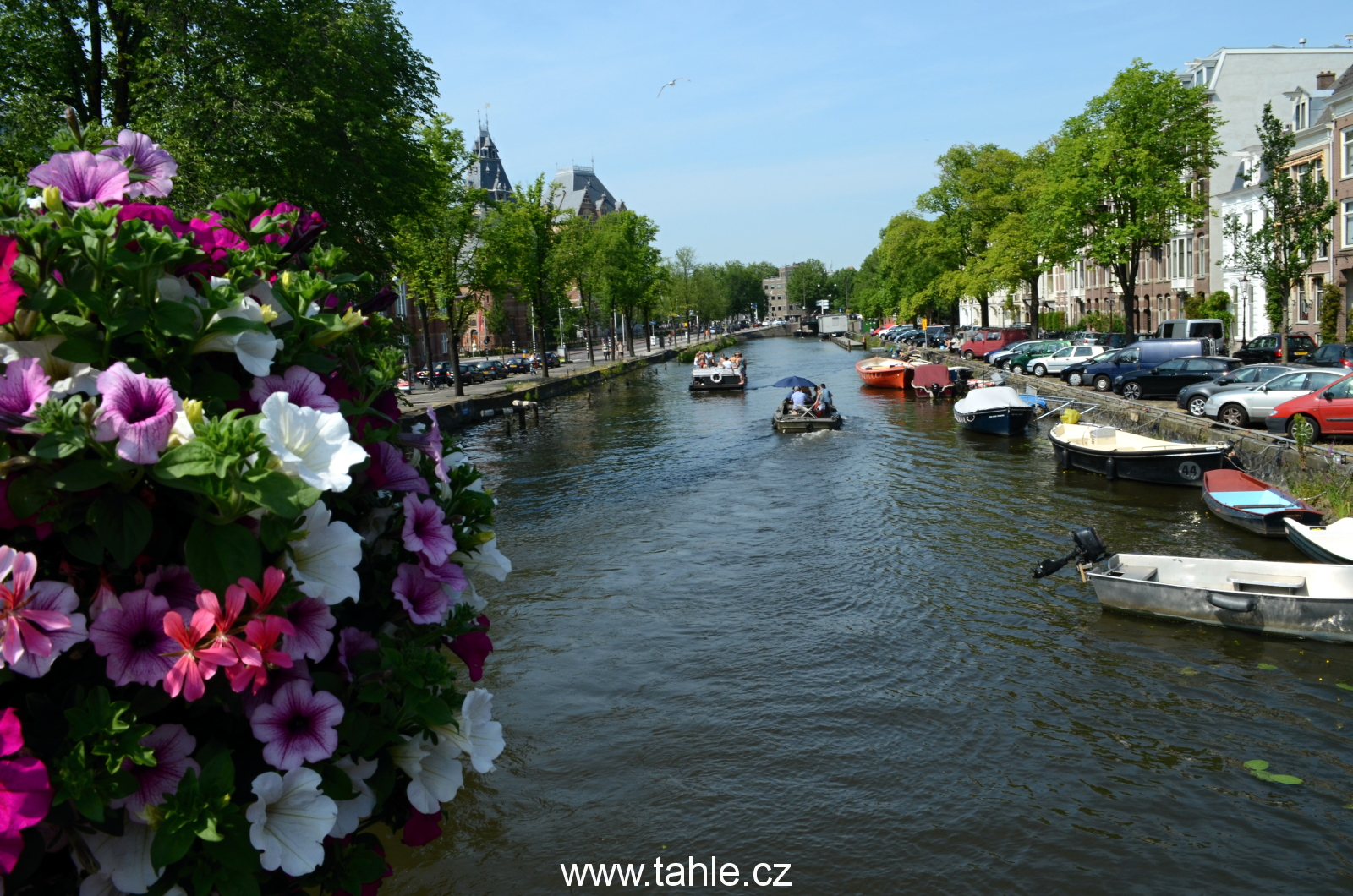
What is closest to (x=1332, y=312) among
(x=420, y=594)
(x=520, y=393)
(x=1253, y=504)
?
(x=1253, y=504)

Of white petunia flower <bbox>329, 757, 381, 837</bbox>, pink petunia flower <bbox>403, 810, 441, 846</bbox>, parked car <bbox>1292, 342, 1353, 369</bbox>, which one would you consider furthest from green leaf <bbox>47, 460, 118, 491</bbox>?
parked car <bbox>1292, 342, 1353, 369</bbox>

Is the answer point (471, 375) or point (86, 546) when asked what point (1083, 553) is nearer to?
point (86, 546)

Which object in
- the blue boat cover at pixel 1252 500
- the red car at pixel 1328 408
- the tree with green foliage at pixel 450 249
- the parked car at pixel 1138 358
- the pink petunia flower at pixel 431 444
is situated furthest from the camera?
the tree with green foliage at pixel 450 249

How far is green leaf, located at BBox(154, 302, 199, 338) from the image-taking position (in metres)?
2.35

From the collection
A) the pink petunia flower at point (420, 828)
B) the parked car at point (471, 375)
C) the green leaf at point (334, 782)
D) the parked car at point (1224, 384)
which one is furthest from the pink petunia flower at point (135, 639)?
the parked car at point (471, 375)

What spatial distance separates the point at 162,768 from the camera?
2.42m

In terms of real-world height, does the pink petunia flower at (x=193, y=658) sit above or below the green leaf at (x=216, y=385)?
below

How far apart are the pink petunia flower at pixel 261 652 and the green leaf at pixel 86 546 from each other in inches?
13.8

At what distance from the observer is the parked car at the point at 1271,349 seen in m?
37.5

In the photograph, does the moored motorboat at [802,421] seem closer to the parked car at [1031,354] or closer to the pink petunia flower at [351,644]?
the parked car at [1031,354]

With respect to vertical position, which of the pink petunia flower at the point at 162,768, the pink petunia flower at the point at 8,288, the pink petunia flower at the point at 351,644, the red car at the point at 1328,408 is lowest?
the red car at the point at 1328,408

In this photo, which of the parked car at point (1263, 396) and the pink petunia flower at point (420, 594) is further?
the parked car at point (1263, 396)

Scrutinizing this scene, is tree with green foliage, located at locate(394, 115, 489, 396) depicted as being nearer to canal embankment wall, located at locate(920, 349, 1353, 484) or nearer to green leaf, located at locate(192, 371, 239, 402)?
canal embankment wall, located at locate(920, 349, 1353, 484)
